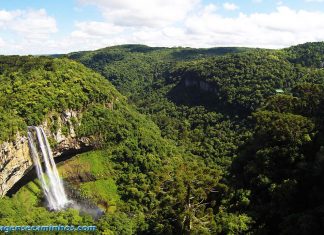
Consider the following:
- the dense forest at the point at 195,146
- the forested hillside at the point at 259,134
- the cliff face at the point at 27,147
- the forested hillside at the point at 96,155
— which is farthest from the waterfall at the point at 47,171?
the forested hillside at the point at 259,134

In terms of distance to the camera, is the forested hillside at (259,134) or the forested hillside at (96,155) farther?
the forested hillside at (96,155)

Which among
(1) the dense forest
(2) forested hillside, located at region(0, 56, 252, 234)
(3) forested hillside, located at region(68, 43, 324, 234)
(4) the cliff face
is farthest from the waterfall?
(3) forested hillside, located at region(68, 43, 324, 234)

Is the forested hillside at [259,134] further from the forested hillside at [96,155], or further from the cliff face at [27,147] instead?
the cliff face at [27,147]

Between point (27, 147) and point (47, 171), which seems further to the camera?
point (47, 171)

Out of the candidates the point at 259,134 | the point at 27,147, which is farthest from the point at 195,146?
the point at 259,134

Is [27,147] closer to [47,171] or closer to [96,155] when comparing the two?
[47,171]

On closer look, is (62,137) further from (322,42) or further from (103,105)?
(322,42)

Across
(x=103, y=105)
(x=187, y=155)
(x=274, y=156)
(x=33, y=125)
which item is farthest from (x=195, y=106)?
→ (x=274, y=156)

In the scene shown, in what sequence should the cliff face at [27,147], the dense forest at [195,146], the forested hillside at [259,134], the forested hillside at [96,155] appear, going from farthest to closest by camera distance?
the cliff face at [27,147] → the forested hillside at [96,155] → the forested hillside at [259,134] → the dense forest at [195,146]
